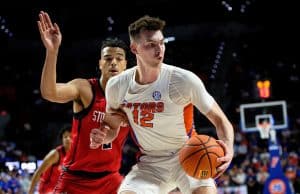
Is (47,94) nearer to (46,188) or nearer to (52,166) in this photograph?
(52,166)

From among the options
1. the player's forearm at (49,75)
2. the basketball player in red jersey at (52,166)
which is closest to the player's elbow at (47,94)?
the player's forearm at (49,75)

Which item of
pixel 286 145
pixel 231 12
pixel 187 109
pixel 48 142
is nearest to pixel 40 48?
pixel 48 142

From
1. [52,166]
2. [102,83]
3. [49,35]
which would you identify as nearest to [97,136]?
[49,35]

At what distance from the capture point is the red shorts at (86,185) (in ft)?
15.4

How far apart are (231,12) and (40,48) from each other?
585 centimetres

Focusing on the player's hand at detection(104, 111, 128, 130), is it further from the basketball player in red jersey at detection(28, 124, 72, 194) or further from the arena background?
the arena background

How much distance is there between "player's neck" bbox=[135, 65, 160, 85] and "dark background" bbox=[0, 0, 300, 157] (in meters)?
9.80

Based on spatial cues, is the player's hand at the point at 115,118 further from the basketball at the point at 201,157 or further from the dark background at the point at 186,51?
the dark background at the point at 186,51

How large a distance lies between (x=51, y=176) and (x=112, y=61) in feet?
7.33

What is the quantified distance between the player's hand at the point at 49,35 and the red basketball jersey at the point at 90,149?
3.40 feet

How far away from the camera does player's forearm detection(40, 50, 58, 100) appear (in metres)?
3.81

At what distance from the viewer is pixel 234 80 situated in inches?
681

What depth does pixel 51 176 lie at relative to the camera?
6.55 m

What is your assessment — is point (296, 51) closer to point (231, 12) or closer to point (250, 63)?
point (250, 63)
